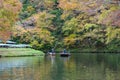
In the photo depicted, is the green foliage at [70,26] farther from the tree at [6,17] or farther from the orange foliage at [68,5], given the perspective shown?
the tree at [6,17]

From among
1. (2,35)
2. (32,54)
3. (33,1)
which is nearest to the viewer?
(2,35)

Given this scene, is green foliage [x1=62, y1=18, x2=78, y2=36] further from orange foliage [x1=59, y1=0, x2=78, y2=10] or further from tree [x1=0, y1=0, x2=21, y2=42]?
tree [x1=0, y1=0, x2=21, y2=42]

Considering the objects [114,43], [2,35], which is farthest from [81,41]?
[2,35]

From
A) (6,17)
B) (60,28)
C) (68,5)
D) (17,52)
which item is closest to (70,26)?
(60,28)

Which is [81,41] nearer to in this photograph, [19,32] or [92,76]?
[19,32]

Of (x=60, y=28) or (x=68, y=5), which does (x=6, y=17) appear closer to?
(x=68, y=5)

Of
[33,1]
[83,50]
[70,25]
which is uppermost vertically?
[33,1]

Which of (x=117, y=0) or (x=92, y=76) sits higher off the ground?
(x=117, y=0)

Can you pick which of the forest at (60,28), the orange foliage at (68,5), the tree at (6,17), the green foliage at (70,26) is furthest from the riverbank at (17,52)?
the orange foliage at (68,5)

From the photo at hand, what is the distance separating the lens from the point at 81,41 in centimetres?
7100

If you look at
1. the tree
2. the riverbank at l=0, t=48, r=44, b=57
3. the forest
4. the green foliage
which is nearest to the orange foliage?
the forest

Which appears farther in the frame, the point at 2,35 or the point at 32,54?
the point at 32,54

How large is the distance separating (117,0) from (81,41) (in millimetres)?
44580

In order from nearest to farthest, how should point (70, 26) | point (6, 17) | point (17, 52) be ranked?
point (6, 17) < point (17, 52) < point (70, 26)
